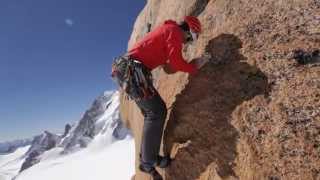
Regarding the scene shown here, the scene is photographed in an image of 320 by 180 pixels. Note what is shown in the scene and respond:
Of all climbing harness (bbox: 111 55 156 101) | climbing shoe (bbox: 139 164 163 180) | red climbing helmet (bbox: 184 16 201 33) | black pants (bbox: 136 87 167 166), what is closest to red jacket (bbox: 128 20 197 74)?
climbing harness (bbox: 111 55 156 101)

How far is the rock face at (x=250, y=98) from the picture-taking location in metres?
6.64

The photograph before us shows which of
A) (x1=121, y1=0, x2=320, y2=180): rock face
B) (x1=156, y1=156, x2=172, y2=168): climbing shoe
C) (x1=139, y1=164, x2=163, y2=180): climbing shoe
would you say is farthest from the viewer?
(x1=139, y1=164, x2=163, y2=180): climbing shoe

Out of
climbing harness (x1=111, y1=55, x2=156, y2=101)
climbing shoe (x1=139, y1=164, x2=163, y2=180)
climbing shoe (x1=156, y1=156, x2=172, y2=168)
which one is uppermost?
climbing harness (x1=111, y1=55, x2=156, y2=101)

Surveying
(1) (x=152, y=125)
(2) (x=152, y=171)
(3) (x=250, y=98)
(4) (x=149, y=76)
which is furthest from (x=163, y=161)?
(3) (x=250, y=98)

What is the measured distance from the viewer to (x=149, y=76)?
27.7ft

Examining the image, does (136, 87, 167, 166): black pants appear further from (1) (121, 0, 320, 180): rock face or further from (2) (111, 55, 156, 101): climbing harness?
(1) (121, 0, 320, 180): rock face

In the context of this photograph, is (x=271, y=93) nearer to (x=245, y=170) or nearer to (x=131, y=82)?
(x=245, y=170)

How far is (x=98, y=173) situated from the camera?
18562cm

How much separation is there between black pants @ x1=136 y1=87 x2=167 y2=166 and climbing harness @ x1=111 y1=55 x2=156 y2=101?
0.17 metres

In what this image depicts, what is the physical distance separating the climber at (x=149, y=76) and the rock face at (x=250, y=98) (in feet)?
2.02

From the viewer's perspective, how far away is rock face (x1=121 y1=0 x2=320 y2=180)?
6.64 meters

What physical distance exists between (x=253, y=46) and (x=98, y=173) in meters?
185

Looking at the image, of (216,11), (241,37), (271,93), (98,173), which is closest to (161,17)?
(216,11)

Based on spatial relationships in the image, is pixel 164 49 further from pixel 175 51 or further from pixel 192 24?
pixel 192 24
